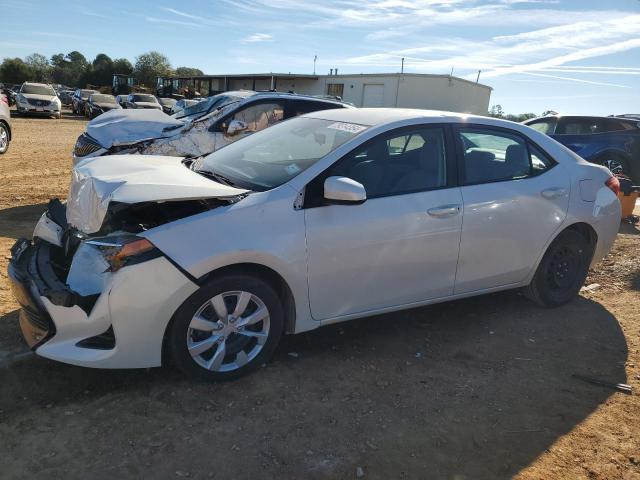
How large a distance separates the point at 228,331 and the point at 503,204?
7.52 feet

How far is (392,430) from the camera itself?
2.93 metres

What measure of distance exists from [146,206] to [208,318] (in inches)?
30.8

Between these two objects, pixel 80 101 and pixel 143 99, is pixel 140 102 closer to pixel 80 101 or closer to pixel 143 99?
pixel 143 99

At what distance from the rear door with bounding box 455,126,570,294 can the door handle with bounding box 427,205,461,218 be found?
10cm

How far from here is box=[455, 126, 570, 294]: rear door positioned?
3.96m

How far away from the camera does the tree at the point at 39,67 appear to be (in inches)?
3048

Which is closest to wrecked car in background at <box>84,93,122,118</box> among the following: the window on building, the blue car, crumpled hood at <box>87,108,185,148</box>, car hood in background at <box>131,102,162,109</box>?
car hood in background at <box>131,102,162,109</box>

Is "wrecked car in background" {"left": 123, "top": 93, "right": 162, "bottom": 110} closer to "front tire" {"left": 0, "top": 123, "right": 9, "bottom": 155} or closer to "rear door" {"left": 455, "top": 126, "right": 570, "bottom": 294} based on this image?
"front tire" {"left": 0, "top": 123, "right": 9, "bottom": 155}

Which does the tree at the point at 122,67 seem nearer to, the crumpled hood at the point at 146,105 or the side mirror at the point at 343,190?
the crumpled hood at the point at 146,105

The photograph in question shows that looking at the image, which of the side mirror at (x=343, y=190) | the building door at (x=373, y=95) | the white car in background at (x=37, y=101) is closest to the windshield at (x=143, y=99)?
the white car in background at (x=37, y=101)

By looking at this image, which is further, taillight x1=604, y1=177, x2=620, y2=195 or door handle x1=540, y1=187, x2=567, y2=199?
taillight x1=604, y1=177, x2=620, y2=195

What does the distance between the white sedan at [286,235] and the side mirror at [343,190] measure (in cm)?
1

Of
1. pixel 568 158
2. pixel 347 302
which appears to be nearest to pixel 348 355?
pixel 347 302

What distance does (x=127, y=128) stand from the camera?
7.29m
